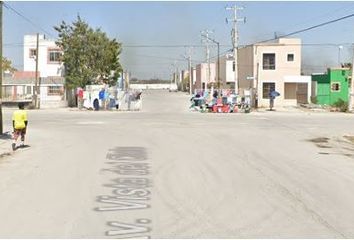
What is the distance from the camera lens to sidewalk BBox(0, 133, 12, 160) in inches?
658

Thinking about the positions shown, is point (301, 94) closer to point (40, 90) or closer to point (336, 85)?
point (336, 85)

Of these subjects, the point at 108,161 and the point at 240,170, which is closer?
the point at 240,170

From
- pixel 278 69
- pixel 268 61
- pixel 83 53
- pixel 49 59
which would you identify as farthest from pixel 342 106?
pixel 49 59

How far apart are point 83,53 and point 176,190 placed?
42.8 meters

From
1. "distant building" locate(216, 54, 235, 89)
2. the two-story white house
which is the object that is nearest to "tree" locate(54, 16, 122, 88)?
"distant building" locate(216, 54, 235, 89)

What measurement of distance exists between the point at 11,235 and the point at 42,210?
1.54 meters

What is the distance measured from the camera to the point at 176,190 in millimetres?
10406

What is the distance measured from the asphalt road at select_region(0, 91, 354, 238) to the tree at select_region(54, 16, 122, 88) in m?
32.1

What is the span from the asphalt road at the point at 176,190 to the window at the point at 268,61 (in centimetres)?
4234

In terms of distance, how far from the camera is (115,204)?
29.8 ft

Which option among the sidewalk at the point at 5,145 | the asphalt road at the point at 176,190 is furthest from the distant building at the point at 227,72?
the asphalt road at the point at 176,190

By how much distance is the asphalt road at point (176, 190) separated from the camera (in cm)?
756

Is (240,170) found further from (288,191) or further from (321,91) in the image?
(321,91)

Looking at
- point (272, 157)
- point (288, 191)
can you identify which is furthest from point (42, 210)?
point (272, 157)
